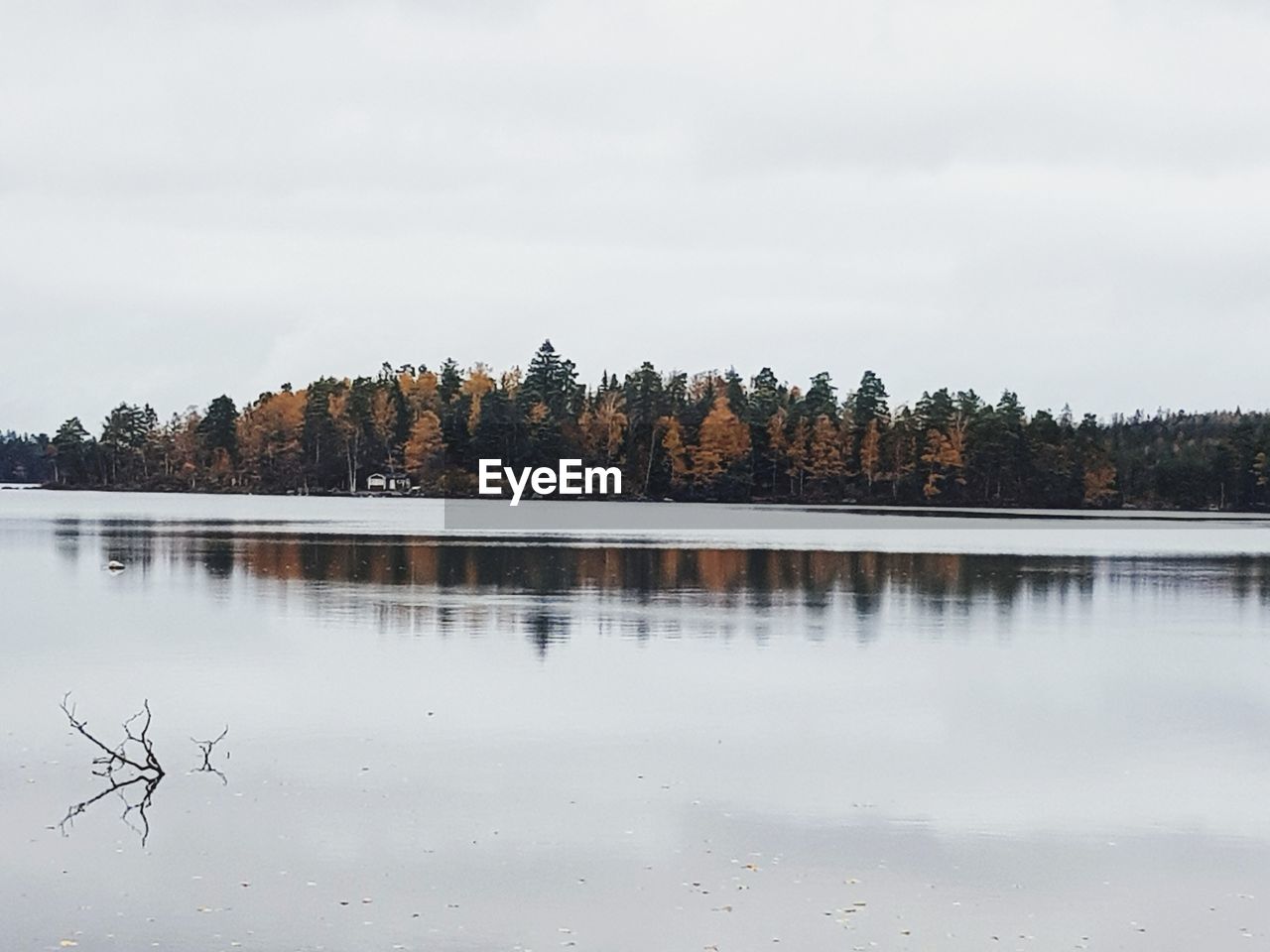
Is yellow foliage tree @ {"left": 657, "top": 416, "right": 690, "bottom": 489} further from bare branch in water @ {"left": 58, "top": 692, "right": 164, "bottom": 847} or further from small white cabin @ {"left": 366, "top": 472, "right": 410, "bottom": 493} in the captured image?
bare branch in water @ {"left": 58, "top": 692, "right": 164, "bottom": 847}

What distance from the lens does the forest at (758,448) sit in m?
150

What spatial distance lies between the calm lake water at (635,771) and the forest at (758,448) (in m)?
110

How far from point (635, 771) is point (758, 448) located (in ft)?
442

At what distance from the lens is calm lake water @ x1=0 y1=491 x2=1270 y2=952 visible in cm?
1227

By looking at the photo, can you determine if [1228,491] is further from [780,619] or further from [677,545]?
[780,619]

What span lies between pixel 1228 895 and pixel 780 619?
21.2 metres

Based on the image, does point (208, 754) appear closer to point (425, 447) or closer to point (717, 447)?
point (717, 447)

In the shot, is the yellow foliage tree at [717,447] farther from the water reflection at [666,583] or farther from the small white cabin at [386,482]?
the water reflection at [666,583]

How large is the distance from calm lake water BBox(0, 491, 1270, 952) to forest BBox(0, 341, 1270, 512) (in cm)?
11001

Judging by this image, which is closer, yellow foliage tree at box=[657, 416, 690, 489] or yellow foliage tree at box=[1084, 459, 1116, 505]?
yellow foliage tree at box=[657, 416, 690, 489]

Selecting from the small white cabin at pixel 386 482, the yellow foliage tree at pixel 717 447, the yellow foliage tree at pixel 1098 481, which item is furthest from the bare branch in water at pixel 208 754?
the small white cabin at pixel 386 482

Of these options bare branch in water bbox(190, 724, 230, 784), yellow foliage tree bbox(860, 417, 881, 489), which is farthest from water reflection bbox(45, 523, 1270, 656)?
yellow foliage tree bbox(860, 417, 881, 489)

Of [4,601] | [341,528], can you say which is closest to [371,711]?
[4,601]

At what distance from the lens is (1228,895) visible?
13.0 metres
